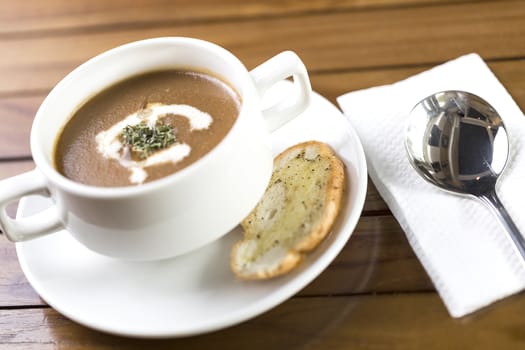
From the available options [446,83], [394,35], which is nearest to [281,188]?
[446,83]

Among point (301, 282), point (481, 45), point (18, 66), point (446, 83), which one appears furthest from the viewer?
point (18, 66)

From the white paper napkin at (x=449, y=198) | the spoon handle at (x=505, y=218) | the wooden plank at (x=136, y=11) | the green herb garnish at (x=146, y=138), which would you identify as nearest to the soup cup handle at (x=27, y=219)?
the green herb garnish at (x=146, y=138)

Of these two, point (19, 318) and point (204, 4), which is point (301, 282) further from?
point (204, 4)

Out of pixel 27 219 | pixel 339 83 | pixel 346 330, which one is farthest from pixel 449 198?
pixel 27 219

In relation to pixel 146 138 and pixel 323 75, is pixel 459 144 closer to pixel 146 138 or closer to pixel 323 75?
pixel 323 75

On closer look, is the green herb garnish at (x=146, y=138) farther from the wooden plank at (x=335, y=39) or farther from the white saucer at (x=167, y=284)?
the wooden plank at (x=335, y=39)

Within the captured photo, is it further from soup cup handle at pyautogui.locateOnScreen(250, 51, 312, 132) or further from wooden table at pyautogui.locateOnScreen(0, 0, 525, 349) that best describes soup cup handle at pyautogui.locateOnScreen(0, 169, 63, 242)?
soup cup handle at pyautogui.locateOnScreen(250, 51, 312, 132)
